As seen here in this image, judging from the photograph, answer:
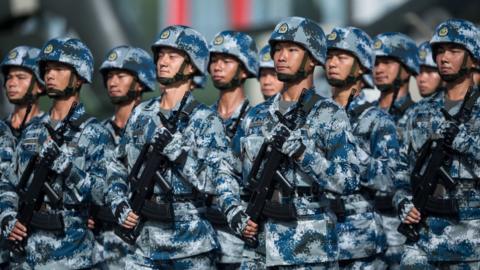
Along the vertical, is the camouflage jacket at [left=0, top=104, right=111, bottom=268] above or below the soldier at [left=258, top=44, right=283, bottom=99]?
below

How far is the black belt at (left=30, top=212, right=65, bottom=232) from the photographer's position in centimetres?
1208

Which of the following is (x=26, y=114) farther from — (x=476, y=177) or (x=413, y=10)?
(x=413, y=10)

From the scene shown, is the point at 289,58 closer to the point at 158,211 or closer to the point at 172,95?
the point at 172,95

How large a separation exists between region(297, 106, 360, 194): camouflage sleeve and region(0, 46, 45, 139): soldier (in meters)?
3.87

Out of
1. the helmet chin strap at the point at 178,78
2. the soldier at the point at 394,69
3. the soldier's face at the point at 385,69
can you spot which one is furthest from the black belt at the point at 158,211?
the soldier's face at the point at 385,69

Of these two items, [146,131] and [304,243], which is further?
[146,131]

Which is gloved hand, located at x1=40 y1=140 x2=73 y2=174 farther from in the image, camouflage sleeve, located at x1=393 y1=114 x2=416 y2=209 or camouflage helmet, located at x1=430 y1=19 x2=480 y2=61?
camouflage helmet, located at x1=430 y1=19 x2=480 y2=61

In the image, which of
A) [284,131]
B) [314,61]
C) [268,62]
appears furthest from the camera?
[268,62]

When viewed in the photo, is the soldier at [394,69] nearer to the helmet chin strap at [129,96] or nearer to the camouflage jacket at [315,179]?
the helmet chin strap at [129,96]

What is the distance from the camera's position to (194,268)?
455 inches

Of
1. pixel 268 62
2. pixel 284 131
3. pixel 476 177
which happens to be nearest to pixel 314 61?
pixel 284 131

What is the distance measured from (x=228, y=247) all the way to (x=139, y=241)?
159 cm

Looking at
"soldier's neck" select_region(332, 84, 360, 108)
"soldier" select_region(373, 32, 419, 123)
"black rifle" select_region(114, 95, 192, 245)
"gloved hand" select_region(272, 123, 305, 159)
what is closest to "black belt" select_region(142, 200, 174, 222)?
"black rifle" select_region(114, 95, 192, 245)

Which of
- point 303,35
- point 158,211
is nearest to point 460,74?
point 303,35
